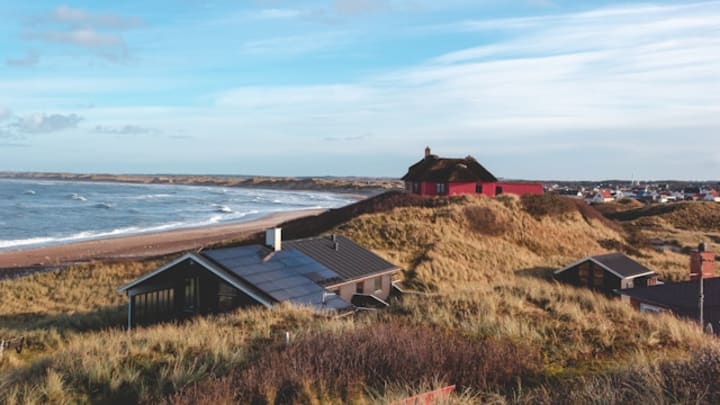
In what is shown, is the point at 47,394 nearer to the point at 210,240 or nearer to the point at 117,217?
the point at 210,240

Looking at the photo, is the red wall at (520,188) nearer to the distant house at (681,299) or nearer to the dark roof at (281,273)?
the distant house at (681,299)

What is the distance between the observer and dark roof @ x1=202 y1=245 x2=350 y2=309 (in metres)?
17.8

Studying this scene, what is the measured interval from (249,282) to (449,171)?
4029 cm

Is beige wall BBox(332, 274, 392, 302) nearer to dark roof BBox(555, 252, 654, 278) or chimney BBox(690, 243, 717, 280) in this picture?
dark roof BBox(555, 252, 654, 278)

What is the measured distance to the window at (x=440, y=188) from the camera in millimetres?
54875

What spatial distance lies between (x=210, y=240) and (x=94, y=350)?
46.7 metres

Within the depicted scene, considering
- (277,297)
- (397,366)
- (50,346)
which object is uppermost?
(397,366)

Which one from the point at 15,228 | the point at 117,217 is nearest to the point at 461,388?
the point at 15,228

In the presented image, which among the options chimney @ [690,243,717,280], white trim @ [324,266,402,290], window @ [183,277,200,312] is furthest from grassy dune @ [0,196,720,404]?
white trim @ [324,266,402,290]

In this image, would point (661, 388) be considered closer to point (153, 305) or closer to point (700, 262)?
point (700, 262)

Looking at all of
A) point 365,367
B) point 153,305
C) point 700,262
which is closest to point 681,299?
point 700,262

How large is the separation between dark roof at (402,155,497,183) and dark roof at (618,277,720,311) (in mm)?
32736

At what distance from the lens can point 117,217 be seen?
79188 millimetres

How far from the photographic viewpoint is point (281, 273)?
19.6 meters
